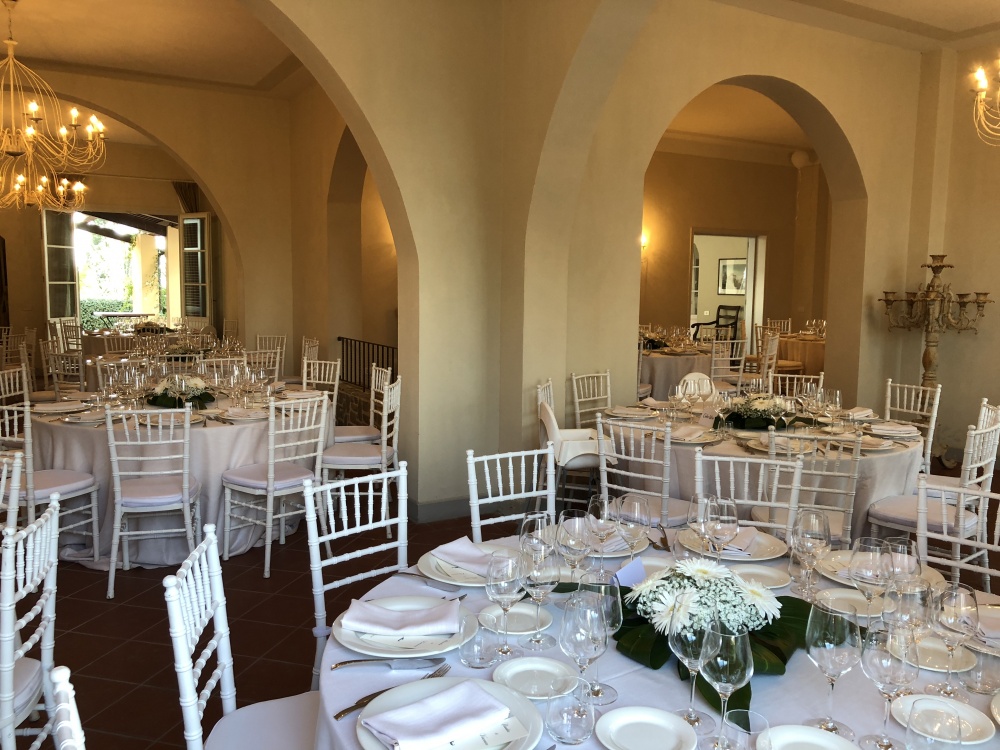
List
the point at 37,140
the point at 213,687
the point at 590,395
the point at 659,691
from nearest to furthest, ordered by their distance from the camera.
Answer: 1. the point at 659,691
2. the point at 213,687
3. the point at 590,395
4. the point at 37,140

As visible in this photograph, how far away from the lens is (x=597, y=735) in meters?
1.48

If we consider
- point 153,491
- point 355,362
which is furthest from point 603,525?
point 355,362

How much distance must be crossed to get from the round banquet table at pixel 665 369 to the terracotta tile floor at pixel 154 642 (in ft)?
13.8

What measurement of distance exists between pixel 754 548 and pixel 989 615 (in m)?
0.66

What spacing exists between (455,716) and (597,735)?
0.91 ft

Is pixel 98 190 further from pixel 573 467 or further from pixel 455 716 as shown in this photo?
pixel 455 716

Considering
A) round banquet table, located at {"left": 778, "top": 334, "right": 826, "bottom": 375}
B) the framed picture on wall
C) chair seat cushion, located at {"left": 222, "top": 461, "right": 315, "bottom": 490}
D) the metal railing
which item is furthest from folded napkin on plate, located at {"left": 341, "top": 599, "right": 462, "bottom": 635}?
the framed picture on wall

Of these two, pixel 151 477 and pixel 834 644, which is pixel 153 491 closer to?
pixel 151 477

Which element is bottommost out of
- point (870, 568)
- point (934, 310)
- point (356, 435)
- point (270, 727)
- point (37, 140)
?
point (270, 727)

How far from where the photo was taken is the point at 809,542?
2133mm

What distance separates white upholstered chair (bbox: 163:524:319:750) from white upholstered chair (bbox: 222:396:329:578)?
8.04ft

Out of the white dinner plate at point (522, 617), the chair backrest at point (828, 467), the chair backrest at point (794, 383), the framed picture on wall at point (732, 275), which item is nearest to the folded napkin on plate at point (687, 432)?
the chair backrest at point (828, 467)

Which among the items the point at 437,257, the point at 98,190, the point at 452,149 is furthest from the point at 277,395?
the point at 98,190

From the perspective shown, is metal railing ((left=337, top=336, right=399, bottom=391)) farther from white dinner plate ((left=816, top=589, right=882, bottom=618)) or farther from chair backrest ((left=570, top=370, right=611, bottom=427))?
white dinner plate ((left=816, top=589, right=882, bottom=618))
